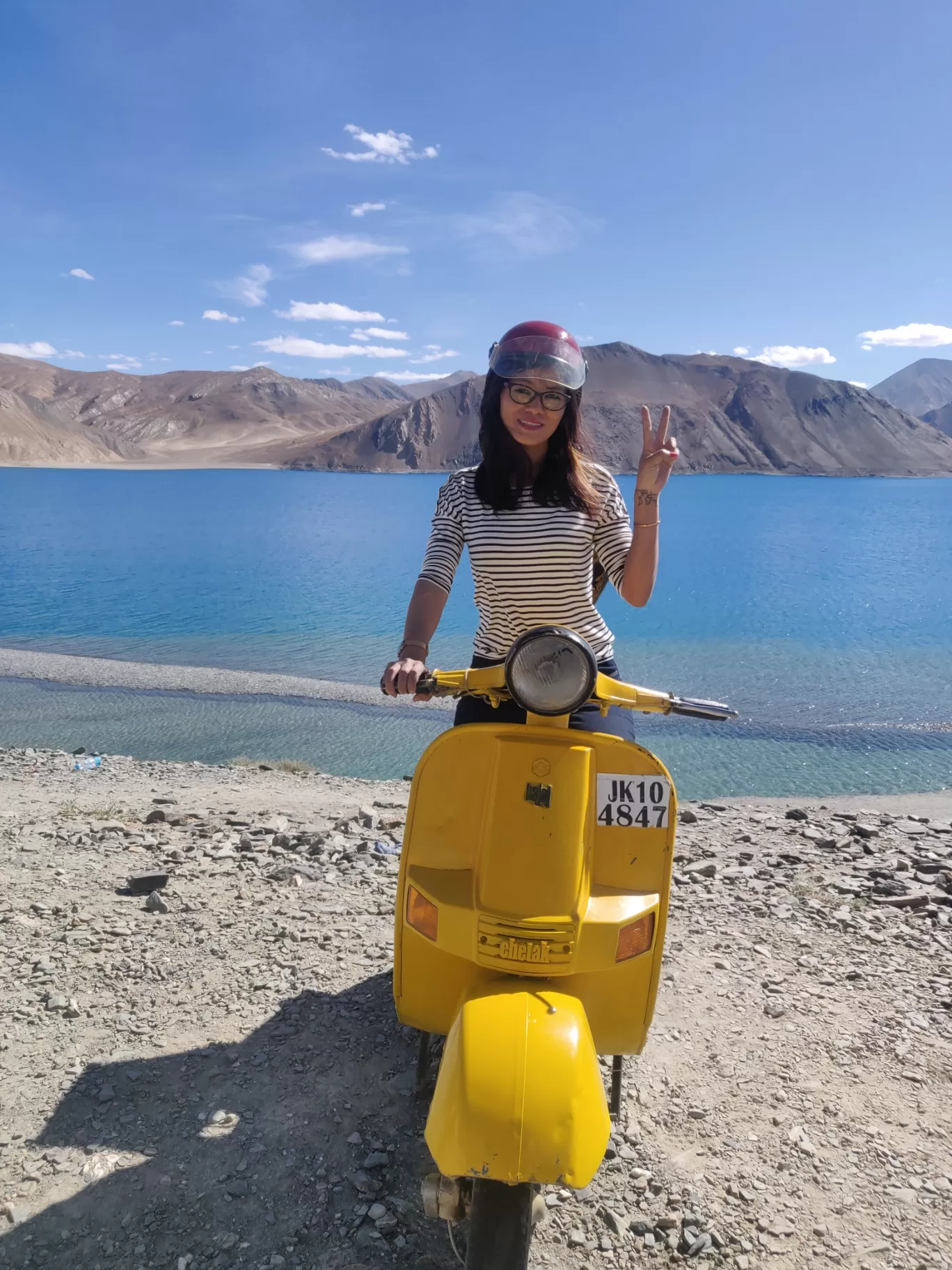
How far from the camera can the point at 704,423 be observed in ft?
534

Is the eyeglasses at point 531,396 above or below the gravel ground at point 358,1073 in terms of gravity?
above

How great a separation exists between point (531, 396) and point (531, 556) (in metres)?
0.51

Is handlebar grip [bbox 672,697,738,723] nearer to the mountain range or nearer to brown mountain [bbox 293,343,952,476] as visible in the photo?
the mountain range

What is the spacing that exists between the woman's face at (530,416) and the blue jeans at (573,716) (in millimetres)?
754

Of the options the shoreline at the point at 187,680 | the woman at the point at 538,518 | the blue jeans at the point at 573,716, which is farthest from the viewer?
the shoreline at the point at 187,680

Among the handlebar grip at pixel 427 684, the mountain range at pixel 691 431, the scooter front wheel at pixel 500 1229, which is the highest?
the mountain range at pixel 691 431

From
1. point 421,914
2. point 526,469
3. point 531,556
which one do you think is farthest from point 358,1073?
point 526,469

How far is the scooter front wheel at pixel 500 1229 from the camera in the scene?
189 centimetres

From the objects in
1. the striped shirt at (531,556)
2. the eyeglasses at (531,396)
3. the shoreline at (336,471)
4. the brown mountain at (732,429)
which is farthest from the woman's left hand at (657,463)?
the brown mountain at (732,429)

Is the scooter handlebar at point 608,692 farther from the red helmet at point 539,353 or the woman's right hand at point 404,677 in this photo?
the red helmet at point 539,353

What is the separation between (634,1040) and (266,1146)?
124 cm

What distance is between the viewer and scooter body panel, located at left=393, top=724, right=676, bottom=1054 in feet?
7.12

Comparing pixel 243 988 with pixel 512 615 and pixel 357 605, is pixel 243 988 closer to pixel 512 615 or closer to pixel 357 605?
pixel 512 615

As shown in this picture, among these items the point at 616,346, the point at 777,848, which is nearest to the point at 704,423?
the point at 616,346
